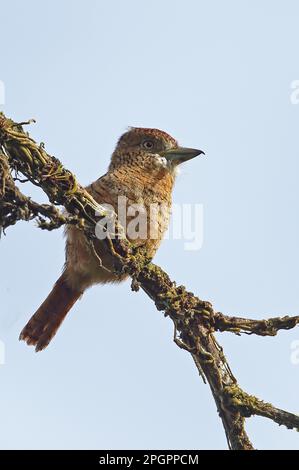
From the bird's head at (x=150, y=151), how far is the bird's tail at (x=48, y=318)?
1091mm

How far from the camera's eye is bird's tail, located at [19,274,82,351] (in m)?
6.47

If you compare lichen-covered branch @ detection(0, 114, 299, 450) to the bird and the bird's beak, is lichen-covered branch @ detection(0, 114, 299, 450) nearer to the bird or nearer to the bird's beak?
the bird

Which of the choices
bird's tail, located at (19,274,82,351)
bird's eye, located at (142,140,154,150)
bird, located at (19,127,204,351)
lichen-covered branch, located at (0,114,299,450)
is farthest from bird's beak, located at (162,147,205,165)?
lichen-covered branch, located at (0,114,299,450)

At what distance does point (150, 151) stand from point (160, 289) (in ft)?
7.90

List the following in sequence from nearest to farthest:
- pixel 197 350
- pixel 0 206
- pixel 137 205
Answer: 1. pixel 0 206
2. pixel 197 350
3. pixel 137 205

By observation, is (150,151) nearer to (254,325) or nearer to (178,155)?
(178,155)

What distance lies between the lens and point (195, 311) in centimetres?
429

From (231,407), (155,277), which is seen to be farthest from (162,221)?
(231,407)

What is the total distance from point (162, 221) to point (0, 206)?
2.26 m

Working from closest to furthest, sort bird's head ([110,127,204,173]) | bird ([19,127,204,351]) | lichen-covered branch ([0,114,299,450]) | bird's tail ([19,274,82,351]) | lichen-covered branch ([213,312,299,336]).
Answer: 1. lichen-covered branch ([0,114,299,450])
2. lichen-covered branch ([213,312,299,336])
3. bird ([19,127,204,351])
4. bird's head ([110,127,204,173])
5. bird's tail ([19,274,82,351])

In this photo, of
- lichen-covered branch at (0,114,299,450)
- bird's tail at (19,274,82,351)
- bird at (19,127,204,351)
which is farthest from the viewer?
bird's tail at (19,274,82,351)

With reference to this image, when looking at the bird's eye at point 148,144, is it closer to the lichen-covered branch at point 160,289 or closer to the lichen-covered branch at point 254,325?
the lichen-covered branch at point 160,289

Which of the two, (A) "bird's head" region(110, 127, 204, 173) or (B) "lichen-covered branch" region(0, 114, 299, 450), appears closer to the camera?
(B) "lichen-covered branch" region(0, 114, 299, 450)
